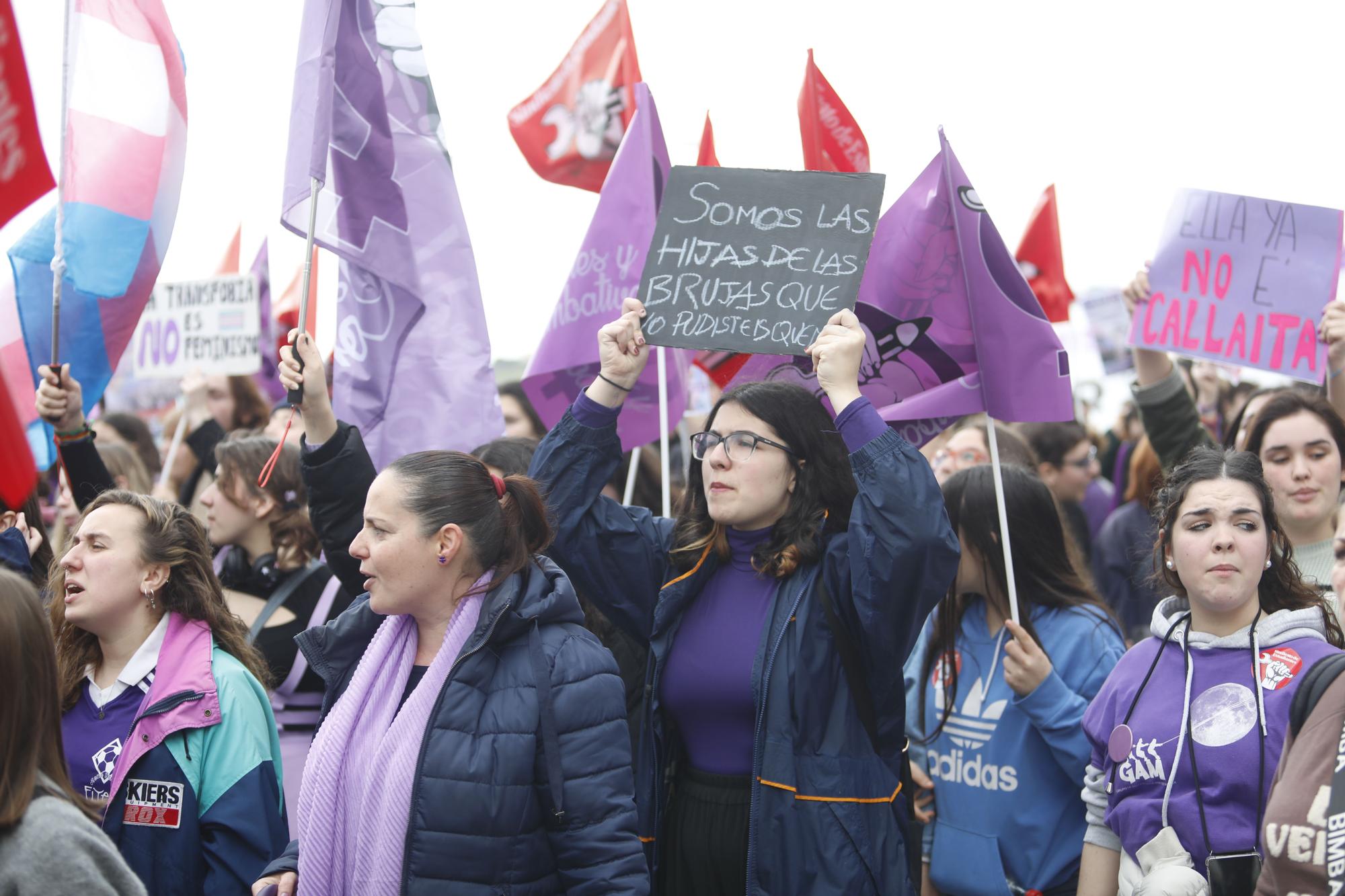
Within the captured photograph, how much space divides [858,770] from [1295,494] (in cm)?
196

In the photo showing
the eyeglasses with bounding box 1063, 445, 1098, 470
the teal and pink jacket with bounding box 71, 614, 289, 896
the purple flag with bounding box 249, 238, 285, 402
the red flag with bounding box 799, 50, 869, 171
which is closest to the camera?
the teal and pink jacket with bounding box 71, 614, 289, 896

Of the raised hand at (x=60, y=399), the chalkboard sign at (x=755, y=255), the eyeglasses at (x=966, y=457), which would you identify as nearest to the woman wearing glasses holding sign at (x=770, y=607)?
the chalkboard sign at (x=755, y=255)

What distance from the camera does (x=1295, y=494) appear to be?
4309mm

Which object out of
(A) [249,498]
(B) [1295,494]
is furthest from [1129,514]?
(A) [249,498]

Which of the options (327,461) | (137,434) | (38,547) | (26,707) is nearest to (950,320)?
(327,461)

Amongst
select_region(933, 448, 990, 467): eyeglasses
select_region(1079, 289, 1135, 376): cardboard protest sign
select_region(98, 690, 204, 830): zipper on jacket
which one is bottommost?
select_region(98, 690, 204, 830): zipper on jacket

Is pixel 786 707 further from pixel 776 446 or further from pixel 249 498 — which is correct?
pixel 249 498

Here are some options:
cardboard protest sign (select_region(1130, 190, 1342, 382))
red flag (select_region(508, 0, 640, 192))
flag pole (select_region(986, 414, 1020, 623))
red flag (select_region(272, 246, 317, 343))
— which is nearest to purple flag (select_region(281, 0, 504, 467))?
red flag (select_region(508, 0, 640, 192))

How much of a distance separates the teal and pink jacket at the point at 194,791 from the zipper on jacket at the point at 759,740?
4.11 ft

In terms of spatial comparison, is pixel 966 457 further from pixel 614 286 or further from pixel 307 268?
pixel 307 268

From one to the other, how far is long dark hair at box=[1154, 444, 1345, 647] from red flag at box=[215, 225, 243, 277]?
7.15 meters

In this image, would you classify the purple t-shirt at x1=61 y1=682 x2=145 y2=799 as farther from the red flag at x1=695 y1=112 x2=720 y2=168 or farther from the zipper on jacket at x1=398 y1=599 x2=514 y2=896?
the red flag at x1=695 y1=112 x2=720 y2=168

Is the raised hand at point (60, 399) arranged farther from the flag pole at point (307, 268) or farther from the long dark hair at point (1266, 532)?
the long dark hair at point (1266, 532)

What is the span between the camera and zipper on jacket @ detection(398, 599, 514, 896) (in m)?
2.91
